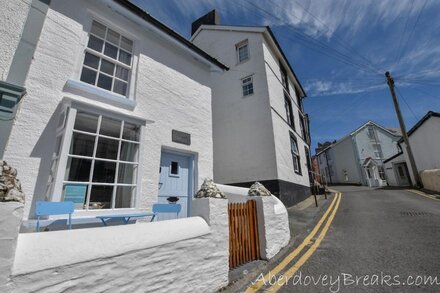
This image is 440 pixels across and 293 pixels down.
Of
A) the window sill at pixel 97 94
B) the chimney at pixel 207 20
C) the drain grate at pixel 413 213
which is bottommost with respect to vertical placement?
the drain grate at pixel 413 213

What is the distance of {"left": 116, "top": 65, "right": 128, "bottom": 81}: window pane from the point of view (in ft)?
19.5

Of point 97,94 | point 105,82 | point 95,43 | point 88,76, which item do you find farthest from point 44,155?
point 95,43

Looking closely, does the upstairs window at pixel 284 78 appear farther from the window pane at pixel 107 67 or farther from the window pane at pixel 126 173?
the window pane at pixel 126 173

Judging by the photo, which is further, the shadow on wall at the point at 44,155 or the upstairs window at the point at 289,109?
the upstairs window at the point at 289,109

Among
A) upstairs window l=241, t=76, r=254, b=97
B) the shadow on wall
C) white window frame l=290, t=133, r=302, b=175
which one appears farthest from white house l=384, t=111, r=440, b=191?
the shadow on wall

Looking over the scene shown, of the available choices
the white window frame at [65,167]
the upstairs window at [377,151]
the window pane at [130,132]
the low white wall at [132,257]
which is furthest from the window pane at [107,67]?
the upstairs window at [377,151]

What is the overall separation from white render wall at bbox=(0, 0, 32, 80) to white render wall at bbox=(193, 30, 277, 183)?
9802 mm

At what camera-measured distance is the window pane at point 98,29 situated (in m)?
5.67

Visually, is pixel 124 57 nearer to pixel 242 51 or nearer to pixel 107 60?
pixel 107 60

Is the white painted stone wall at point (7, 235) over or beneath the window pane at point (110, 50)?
beneath

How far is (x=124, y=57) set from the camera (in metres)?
Result: 6.17

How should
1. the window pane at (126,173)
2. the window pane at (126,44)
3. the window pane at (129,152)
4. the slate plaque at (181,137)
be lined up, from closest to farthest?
the window pane at (126,173), the window pane at (129,152), the window pane at (126,44), the slate plaque at (181,137)

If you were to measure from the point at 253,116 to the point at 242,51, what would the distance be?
520cm

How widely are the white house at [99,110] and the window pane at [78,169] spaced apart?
0.02m
